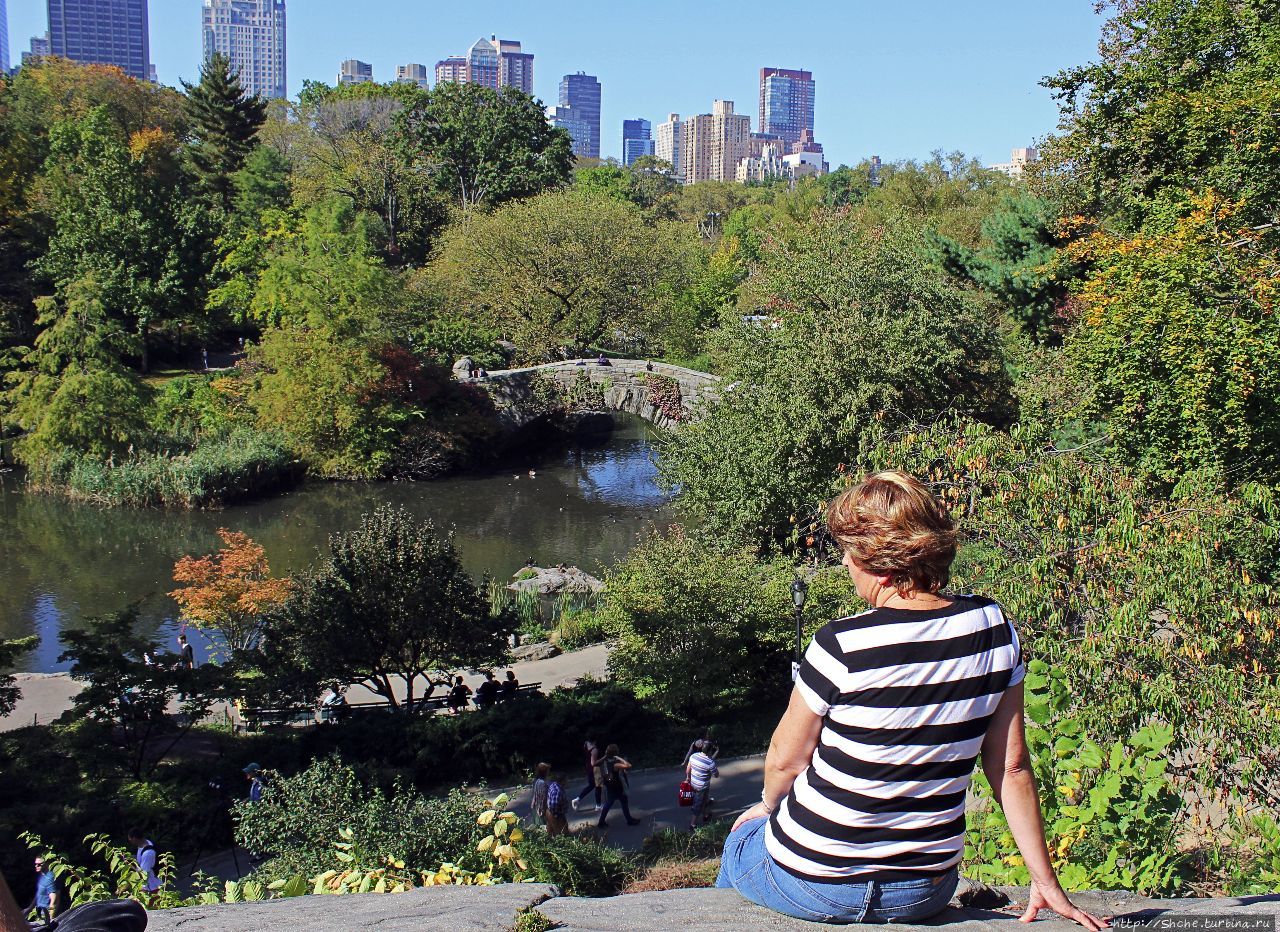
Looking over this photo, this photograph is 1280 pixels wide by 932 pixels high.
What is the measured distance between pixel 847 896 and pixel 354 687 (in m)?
14.5

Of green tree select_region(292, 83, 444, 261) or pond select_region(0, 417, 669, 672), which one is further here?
green tree select_region(292, 83, 444, 261)

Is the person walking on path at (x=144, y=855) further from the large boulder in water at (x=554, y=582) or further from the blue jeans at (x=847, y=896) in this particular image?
the large boulder in water at (x=554, y=582)

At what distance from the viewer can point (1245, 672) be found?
7.99 metres

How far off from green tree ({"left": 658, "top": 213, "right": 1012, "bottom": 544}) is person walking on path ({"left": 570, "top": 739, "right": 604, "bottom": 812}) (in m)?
7.59

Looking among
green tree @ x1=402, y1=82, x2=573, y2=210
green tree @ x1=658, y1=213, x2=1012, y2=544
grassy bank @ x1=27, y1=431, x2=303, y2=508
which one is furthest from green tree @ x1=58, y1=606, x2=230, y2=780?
green tree @ x1=402, y1=82, x2=573, y2=210

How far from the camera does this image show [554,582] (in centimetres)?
2111

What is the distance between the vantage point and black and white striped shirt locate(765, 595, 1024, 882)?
7.69ft

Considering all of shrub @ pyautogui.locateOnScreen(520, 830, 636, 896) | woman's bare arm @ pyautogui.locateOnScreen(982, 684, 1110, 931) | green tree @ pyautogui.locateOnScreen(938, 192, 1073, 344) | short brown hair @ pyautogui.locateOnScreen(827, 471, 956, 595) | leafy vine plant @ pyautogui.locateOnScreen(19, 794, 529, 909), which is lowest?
shrub @ pyautogui.locateOnScreen(520, 830, 636, 896)

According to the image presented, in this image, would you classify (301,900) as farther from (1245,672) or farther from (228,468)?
(228,468)

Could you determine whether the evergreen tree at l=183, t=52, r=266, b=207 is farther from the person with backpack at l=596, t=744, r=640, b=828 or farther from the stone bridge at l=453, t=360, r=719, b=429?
the person with backpack at l=596, t=744, r=640, b=828

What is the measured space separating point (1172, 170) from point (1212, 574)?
10.6 metres

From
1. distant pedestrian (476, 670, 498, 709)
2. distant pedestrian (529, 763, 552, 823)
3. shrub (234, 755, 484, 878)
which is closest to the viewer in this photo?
shrub (234, 755, 484, 878)

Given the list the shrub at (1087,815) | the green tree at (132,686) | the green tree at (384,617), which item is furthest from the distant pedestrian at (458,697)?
the shrub at (1087,815)

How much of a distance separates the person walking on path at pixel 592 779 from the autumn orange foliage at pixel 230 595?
858 cm
